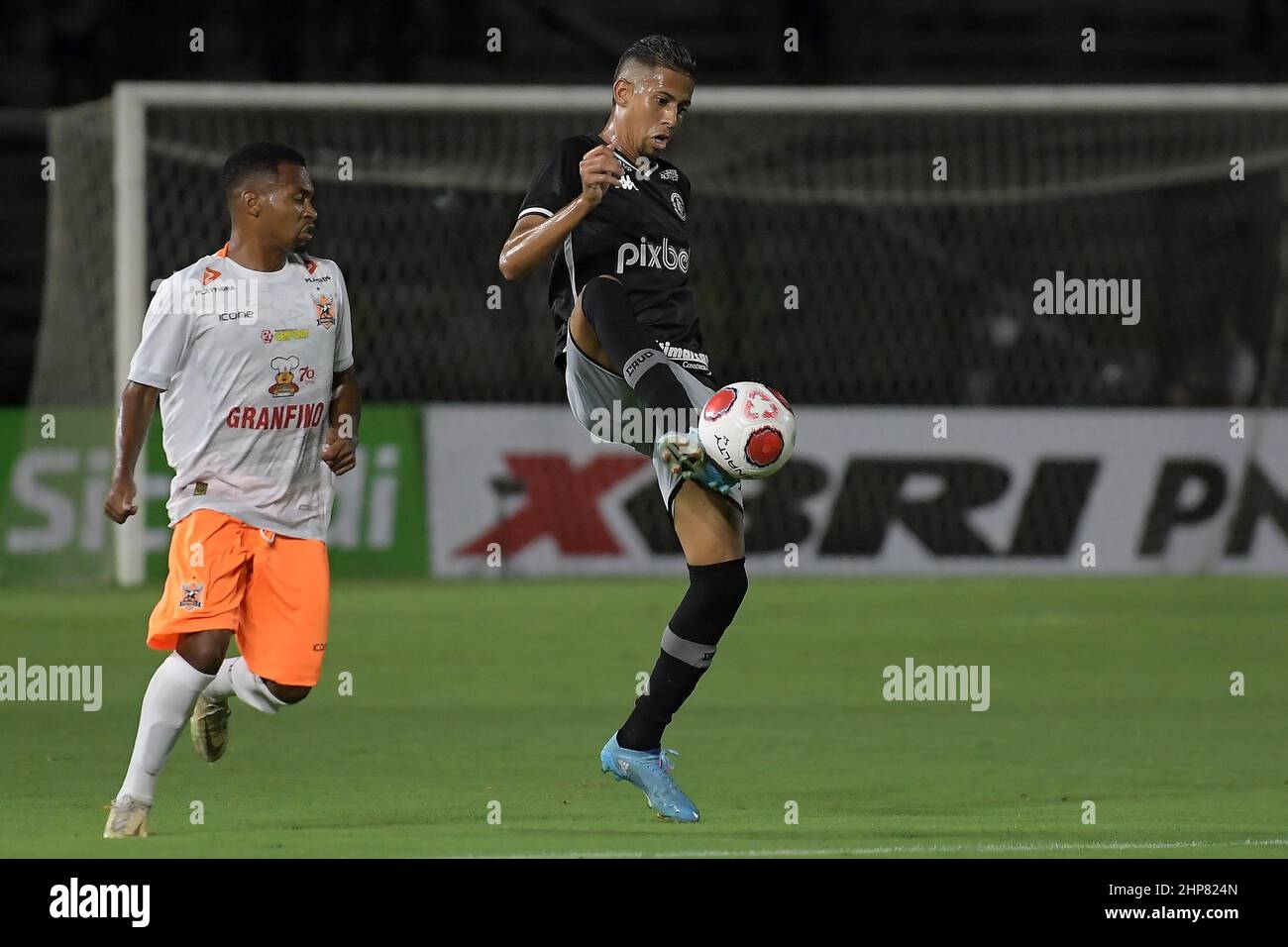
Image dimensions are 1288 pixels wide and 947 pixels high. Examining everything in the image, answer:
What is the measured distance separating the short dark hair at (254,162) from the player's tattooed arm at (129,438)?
58 centimetres

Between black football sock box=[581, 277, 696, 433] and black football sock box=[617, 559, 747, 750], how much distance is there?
45cm

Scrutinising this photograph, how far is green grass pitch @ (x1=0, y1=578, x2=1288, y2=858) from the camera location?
5887mm

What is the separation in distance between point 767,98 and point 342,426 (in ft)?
28.9

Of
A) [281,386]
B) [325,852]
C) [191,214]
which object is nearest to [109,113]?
[191,214]

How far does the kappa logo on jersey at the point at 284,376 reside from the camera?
6.09 meters

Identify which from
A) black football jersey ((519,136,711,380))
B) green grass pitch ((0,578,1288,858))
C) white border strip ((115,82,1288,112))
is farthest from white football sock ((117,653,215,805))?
white border strip ((115,82,1288,112))

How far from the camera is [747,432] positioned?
237 inches

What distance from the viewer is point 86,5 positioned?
66.4 feet

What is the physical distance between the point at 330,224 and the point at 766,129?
3.41 meters

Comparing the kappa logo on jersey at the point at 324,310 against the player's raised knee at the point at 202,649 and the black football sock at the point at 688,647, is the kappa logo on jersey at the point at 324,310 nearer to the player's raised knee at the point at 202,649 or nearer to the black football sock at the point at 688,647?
the player's raised knee at the point at 202,649

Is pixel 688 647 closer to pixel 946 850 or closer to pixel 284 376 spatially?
pixel 946 850

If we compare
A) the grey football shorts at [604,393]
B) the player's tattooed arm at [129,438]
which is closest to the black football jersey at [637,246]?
the grey football shorts at [604,393]

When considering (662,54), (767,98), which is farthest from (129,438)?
(767,98)

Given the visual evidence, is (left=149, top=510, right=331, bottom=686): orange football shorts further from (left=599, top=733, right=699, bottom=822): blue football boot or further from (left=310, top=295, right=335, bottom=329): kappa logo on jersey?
(left=599, top=733, right=699, bottom=822): blue football boot
